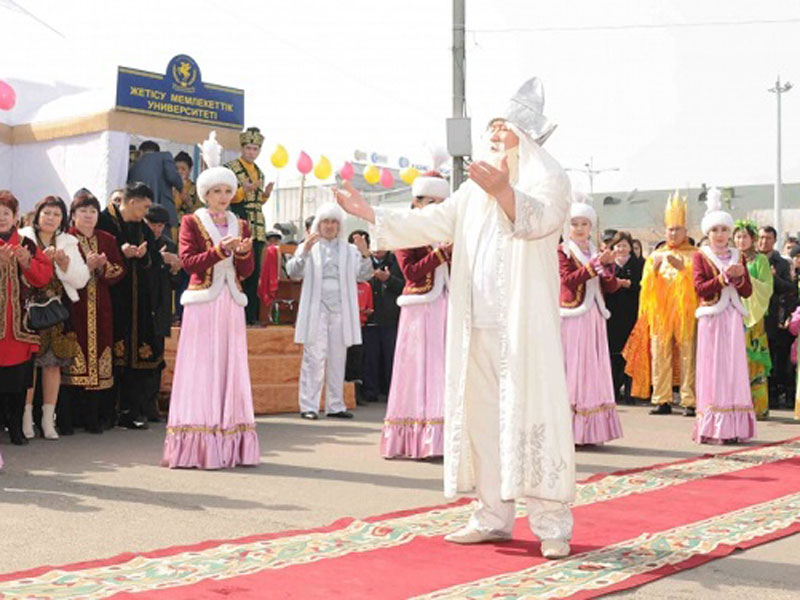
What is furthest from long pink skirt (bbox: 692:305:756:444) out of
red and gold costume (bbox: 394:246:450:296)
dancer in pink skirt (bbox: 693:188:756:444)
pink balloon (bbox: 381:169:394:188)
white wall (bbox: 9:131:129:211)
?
pink balloon (bbox: 381:169:394:188)

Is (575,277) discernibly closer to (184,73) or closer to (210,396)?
(210,396)

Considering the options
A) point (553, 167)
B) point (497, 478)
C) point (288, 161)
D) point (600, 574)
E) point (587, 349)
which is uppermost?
point (288, 161)

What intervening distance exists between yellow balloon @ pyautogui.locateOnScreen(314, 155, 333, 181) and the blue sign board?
2525 mm

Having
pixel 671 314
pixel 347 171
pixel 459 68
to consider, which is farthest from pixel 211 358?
pixel 347 171

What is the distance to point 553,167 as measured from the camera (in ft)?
15.6

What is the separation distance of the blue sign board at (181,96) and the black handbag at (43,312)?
202 inches

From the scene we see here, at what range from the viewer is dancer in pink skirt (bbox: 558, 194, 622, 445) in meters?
8.17

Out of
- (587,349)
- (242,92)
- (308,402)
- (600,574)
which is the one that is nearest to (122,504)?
(600,574)

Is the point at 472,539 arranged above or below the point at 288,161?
below

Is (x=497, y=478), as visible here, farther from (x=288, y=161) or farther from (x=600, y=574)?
(x=288, y=161)

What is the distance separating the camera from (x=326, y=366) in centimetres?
1045

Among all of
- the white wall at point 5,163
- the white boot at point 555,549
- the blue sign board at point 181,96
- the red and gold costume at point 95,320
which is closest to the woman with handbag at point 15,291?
the red and gold costume at point 95,320

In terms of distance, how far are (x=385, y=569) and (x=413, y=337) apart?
3457 millimetres

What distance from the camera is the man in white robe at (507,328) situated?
14.9 ft
